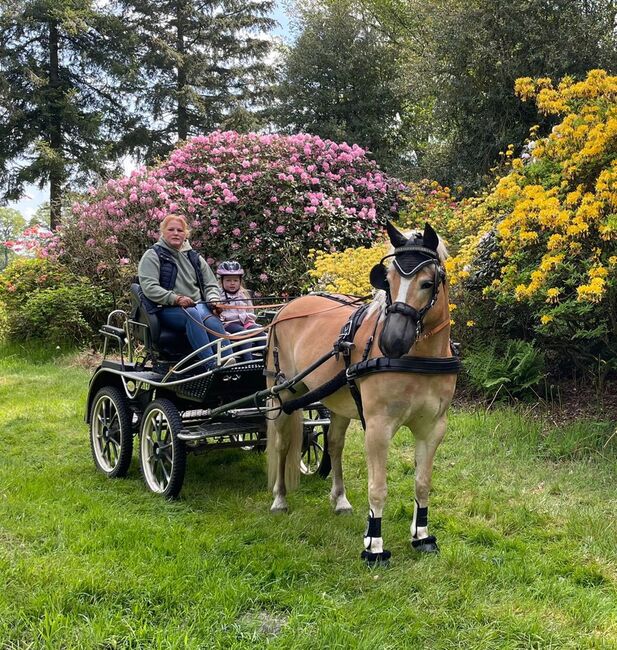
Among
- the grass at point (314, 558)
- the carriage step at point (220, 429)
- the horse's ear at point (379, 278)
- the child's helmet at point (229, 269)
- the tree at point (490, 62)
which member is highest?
the tree at point (490, 62)

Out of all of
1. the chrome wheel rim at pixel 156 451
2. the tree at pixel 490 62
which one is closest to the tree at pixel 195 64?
the tree at pixel 490 62

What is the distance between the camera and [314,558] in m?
3.47

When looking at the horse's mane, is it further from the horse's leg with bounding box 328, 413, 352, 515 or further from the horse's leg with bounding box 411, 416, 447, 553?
the horse's leg with bounding box 328, 413, 352, 515

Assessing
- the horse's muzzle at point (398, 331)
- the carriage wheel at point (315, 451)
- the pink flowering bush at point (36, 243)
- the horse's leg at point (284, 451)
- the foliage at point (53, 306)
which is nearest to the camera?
the horse's muzzle at point (398, 331)

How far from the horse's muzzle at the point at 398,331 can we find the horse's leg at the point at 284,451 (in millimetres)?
1555

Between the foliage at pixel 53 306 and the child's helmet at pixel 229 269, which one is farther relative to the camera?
the foliage at pixel 53 306

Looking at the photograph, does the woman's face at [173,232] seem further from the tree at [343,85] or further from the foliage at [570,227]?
the tree at [343,85]

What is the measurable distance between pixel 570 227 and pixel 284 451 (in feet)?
9.41

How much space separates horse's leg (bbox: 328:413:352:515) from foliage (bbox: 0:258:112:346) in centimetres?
774

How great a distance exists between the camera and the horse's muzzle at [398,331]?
2914 millimetres

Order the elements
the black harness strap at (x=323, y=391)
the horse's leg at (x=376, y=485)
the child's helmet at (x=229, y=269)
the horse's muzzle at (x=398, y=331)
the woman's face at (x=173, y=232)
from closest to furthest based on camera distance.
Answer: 1. the horse's muzzle at (x=398, y=331)
2. the horse's leg at (x=376, y=485)
3. the black harness strap at (x=323, y=391)
4. the woman's face at (x=173, y=232)
5. the child's helmet at (x=229, y=269)

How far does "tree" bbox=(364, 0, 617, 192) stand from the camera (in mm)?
12305

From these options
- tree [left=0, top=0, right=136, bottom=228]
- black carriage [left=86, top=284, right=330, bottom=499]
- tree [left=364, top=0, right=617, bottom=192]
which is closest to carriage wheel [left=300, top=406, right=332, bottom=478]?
black carriage [left=86, top=284, right=330, bottom=499]

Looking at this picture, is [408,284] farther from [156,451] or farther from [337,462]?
[156,451]
